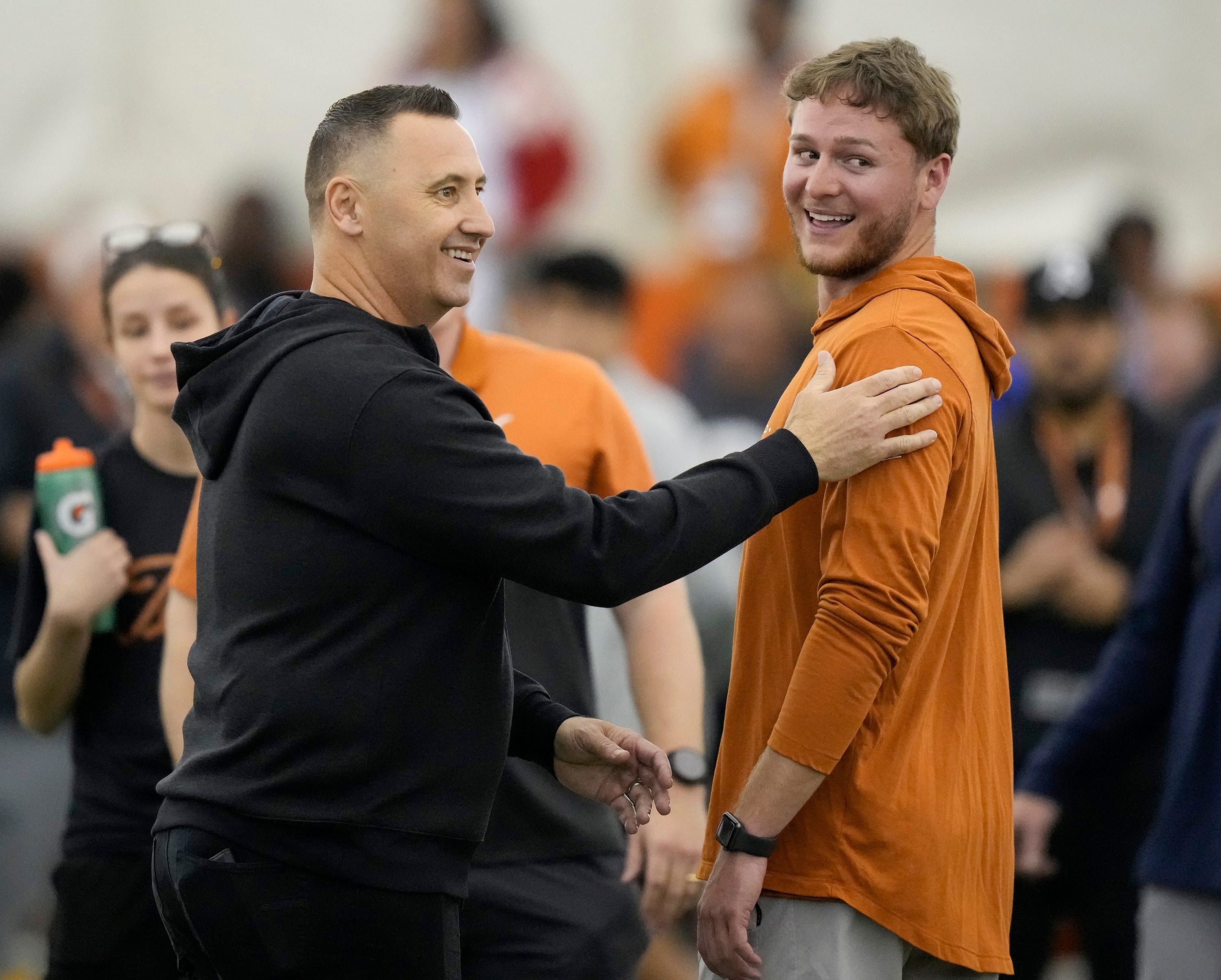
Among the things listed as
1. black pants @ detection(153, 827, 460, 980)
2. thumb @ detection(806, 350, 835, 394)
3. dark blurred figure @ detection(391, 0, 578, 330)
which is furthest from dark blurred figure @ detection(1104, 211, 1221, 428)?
black pants @ detection(153, 827, 460, 980)

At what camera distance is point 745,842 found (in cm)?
236

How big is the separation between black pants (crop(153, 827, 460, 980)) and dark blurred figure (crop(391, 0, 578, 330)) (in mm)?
5900

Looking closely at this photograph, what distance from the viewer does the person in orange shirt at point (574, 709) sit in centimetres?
293

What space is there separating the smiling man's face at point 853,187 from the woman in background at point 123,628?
4.54ft

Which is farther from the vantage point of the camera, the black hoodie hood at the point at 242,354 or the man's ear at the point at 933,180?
the man's ear at the point at 933,180

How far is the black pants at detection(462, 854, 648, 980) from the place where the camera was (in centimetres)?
289

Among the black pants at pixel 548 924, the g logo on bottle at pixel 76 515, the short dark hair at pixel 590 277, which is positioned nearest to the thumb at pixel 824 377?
the black pants at pixel 548 924

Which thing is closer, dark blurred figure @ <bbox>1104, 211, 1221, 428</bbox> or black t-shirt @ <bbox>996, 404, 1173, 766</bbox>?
black t-shirt @ <bbox>996, 404, 1173, 766</bbox>

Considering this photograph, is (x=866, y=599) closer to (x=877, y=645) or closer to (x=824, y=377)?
(x=877, y=645)

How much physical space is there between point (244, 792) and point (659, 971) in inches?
116

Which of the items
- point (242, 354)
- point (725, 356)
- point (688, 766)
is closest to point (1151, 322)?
point (725, 356)

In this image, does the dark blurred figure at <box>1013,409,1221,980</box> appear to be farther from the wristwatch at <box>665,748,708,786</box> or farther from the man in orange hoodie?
the man in orange hoodie

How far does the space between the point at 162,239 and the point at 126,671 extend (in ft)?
2.92

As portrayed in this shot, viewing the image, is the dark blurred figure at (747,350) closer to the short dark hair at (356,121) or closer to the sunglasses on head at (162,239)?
the sunglasses on head at (162,239)
